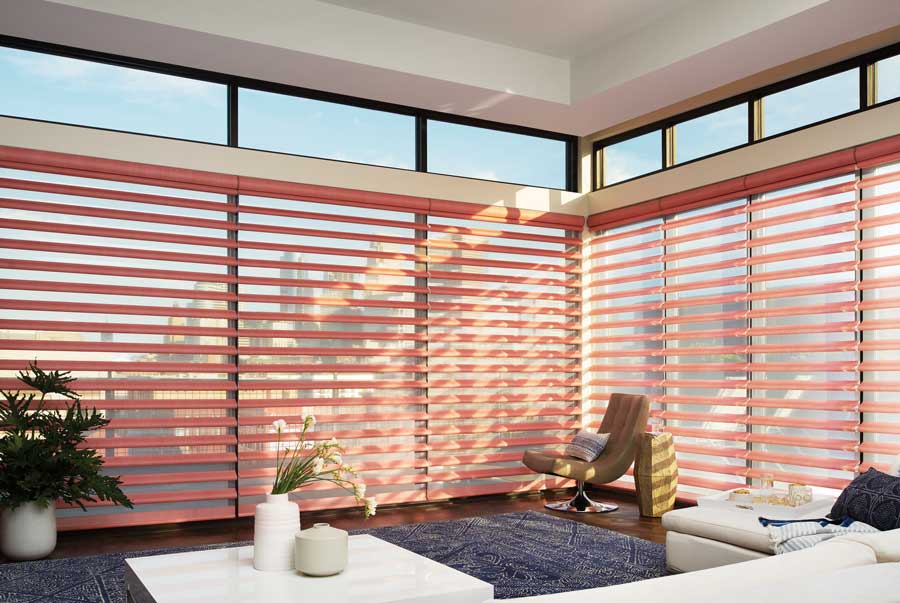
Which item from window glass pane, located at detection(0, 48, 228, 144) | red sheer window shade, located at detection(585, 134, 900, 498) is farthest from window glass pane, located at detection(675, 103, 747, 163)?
window glass pane, located at detection(0, 48, 228, 144)

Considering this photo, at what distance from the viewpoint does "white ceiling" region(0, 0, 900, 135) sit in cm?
491

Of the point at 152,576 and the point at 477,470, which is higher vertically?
the point at 152,576

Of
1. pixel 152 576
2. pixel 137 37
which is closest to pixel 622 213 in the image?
pixel 137 37

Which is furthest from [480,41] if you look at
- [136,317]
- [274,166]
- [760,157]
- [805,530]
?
[805,530]

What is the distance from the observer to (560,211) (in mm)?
7562

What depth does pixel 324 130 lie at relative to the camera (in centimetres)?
650

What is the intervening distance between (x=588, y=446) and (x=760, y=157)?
252 cm

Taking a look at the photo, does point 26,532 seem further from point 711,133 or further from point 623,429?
point 711,133

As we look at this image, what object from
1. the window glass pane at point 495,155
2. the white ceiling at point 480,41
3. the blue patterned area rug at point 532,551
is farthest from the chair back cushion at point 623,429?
the white ceiling at point 480,41

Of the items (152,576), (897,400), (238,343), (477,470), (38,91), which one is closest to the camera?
(152,576)

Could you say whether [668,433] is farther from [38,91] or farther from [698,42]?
[38,91]

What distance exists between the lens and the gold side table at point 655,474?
6.09m

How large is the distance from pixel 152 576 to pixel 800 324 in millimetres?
4491

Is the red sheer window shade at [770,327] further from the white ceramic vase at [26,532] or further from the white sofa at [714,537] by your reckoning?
the white ceramic vase at [26,532]
